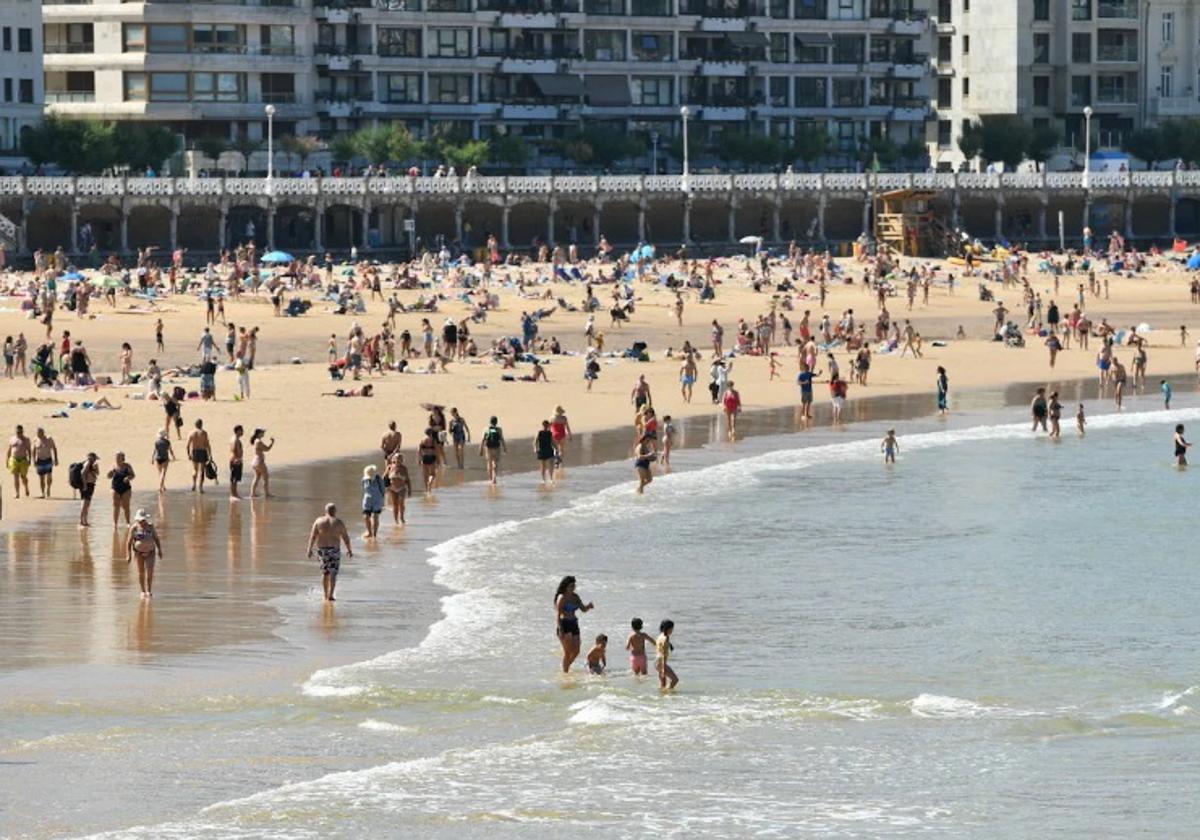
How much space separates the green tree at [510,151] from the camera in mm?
100625

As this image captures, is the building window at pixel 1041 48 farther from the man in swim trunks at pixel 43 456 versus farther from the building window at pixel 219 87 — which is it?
the man in swim trunks at pixel 43 456

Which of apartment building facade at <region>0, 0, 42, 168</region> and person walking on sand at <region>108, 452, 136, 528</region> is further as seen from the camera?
apartment building facade at <region>0, 0, 42, 168</region>

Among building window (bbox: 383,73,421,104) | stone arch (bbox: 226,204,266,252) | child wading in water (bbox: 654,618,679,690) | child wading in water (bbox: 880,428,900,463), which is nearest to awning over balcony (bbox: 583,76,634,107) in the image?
building window (bbox: 383,73,421,104)

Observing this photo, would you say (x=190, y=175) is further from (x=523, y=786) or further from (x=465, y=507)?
(x=523, y=786)

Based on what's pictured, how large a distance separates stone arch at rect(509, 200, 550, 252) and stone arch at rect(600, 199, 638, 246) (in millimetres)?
2481

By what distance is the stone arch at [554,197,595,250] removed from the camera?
9556cm

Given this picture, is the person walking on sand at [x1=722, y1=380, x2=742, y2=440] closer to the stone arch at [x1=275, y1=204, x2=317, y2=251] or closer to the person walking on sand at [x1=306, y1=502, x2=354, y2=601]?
the person walking on sand at [x1=306, y1=502, x2=354, y2=601]

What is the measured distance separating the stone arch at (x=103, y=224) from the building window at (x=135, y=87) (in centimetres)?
1288

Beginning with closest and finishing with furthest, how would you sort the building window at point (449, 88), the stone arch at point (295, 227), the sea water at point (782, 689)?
the sea water at point (782, 689) < the stone arch at point (295, 227) < the building window at point (449, 88)

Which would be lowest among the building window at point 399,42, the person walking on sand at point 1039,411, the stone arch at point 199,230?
the person walking on sand at point 1039,411

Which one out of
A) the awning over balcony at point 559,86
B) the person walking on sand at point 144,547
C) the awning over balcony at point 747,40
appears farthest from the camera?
the awning over balcony at point 747,40

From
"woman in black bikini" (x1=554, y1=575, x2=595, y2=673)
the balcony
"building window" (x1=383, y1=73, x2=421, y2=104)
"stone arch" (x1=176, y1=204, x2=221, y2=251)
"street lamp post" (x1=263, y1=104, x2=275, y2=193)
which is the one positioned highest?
the balcony

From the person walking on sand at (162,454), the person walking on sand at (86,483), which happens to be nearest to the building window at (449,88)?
the person walking on sand at (162,454)

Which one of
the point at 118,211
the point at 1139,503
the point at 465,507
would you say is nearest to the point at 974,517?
the point at 1139,503
